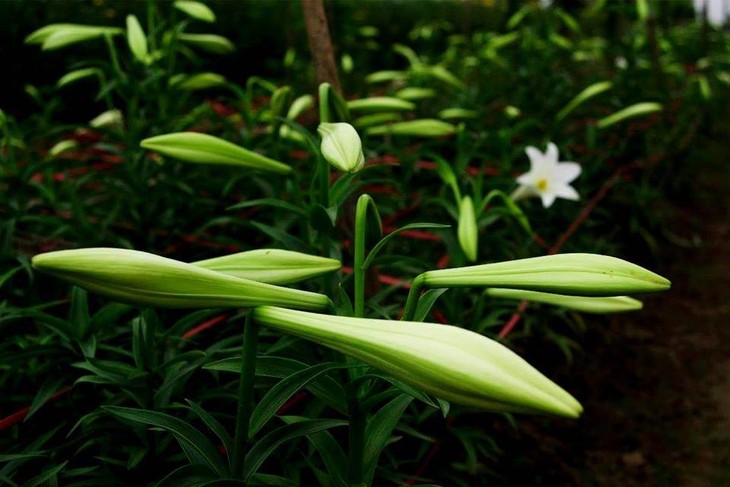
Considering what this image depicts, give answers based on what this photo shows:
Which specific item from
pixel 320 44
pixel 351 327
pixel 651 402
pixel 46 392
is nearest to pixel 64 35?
pixel 320 44

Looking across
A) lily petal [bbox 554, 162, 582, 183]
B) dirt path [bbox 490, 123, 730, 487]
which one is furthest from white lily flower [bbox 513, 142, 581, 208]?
dirt path [bbox 490, 123, 730, 487]

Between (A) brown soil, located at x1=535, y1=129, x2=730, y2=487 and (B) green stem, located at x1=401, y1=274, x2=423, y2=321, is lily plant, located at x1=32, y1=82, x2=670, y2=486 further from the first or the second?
(A) brown soil, located at x1=535, y1=129, x2=730, y2=487

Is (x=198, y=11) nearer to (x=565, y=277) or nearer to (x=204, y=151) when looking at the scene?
(x=204, y=151)

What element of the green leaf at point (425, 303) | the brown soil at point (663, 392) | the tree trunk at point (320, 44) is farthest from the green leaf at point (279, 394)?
the brown soil at point (663, 392)

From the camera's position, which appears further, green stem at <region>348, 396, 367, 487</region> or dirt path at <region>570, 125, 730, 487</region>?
dirt path at <region>570, 125, 730, 487</region>

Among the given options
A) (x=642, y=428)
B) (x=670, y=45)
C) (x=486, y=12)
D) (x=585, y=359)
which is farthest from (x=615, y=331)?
(x=486, y=12)

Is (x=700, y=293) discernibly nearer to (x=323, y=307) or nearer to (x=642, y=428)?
(x=642, y=428)
